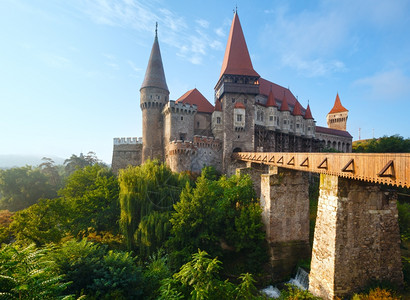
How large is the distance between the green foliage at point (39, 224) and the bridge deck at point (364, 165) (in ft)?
52.6

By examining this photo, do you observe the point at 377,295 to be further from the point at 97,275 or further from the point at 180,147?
the point at 180,147

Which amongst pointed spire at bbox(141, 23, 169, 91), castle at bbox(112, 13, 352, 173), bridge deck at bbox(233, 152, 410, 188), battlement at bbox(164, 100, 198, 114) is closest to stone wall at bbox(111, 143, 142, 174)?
castle at bbox(112, 13, 352, 173)

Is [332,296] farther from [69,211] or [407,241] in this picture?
[69,211]

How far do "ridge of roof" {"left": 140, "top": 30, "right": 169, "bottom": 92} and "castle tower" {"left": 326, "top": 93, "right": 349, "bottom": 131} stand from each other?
4676 cm

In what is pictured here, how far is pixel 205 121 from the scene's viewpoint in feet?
99.1

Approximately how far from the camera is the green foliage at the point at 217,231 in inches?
503

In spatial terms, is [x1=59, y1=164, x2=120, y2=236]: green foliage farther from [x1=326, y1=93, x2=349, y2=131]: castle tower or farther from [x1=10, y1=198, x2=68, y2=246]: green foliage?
[x1=326, y1=93, x2=349, y2=131]: castle tower

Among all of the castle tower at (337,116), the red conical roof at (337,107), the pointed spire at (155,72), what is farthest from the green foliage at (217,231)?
the red conical roof at (337,107)

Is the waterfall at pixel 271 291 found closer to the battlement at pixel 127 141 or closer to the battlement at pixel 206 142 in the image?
the battlement at pixel 206 142

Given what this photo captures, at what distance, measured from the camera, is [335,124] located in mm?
53750

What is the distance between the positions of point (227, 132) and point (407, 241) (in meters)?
19.9

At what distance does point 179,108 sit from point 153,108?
15.1 ft

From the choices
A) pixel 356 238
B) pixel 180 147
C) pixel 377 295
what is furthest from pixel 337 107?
pixel 377 295

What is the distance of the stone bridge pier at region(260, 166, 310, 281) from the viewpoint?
1349 centimetres
